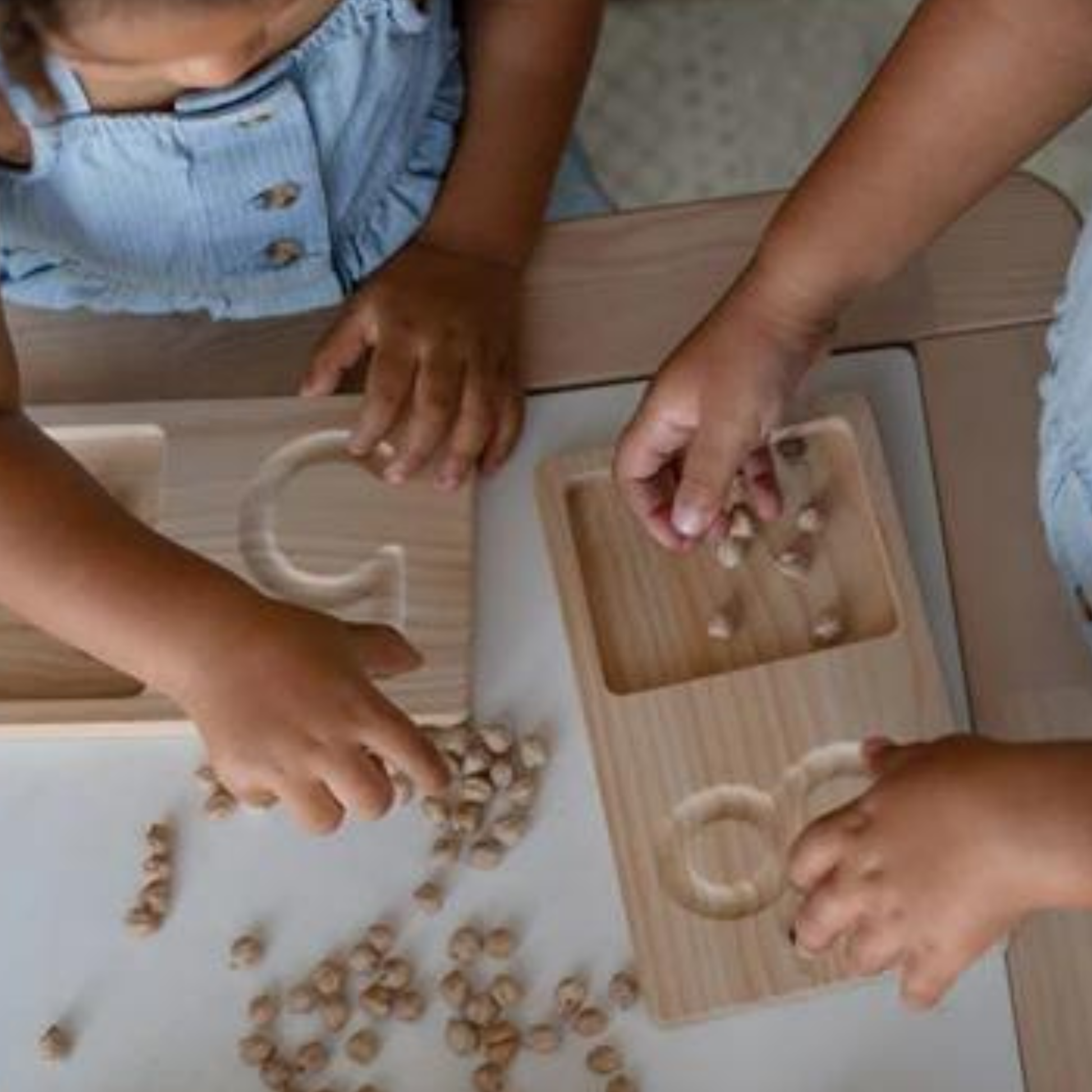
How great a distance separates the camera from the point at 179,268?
850mm

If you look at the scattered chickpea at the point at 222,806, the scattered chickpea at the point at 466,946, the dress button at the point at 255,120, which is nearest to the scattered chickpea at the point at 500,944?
the scattered chickpea at the point at 466,946

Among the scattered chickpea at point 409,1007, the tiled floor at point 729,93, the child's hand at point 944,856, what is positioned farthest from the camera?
the tiled floor at point 729,93

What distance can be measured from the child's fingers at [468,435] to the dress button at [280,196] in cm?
11

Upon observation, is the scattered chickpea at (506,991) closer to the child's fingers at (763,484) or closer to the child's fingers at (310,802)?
the child's fingers at (310,802)

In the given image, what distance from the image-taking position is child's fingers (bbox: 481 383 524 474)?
31.7 inches

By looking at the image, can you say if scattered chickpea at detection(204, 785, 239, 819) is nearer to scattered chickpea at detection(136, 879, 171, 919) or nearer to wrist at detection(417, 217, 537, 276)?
scattered chickpea at detection(136, 879, 171, 919)

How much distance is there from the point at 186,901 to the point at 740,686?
22cm

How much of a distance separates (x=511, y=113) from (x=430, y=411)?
6.2 inches

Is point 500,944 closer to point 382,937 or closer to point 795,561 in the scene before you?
point 382,937

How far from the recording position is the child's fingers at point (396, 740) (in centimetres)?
67

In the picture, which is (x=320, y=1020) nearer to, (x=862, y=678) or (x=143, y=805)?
(x=143, y=805)

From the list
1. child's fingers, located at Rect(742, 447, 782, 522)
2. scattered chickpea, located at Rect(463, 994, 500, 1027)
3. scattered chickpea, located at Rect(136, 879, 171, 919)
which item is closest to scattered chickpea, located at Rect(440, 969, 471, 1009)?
scattered chickpea, located at Rect(463, 994, 500, 1027)

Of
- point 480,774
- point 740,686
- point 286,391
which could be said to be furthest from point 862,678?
point 286,391

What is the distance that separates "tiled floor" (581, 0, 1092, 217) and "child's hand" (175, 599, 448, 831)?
0.62 metres
